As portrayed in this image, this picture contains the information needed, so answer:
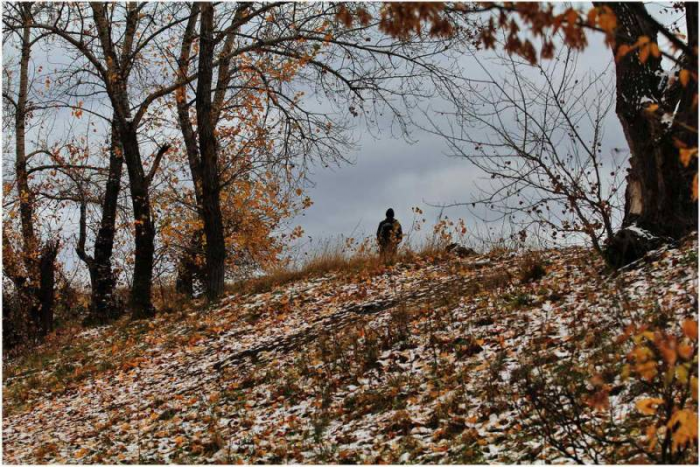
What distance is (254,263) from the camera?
76.3 ft

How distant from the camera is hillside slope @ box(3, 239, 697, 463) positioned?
687 centimetres

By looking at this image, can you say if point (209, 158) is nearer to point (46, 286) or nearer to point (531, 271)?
point (46, 286)

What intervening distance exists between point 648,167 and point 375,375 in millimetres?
4880

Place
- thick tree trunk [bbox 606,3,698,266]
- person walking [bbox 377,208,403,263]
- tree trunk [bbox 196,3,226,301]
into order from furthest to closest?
tree trunk [bbox 196,3,226,301], person walking [bbox 377,208,403,263], thick tree trunk [bbox 606,3,698,266]

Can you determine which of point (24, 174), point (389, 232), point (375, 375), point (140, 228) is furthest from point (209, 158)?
point (375, 375)

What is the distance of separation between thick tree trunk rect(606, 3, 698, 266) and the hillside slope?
38 cm

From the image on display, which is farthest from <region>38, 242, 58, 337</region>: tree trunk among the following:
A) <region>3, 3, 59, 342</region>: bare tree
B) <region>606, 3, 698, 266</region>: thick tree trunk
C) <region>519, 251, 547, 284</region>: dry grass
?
<region>606, 3, 698, 266</region>: thick tree trunk

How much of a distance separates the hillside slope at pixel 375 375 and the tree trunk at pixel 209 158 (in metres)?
2.79

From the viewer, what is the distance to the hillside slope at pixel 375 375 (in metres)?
6.87

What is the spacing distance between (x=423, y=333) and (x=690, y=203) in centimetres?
409

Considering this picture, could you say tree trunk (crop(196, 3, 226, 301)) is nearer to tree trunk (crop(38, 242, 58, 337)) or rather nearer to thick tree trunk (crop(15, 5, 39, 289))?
tree trunk (crop(38, 242, 58, 337))

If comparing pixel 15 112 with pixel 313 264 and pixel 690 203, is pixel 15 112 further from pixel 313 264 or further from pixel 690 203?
pixel 690 203

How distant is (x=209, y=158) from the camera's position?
15.6 m

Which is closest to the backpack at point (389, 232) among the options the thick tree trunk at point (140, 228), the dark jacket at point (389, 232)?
the dark jacket at point (389, 232)
